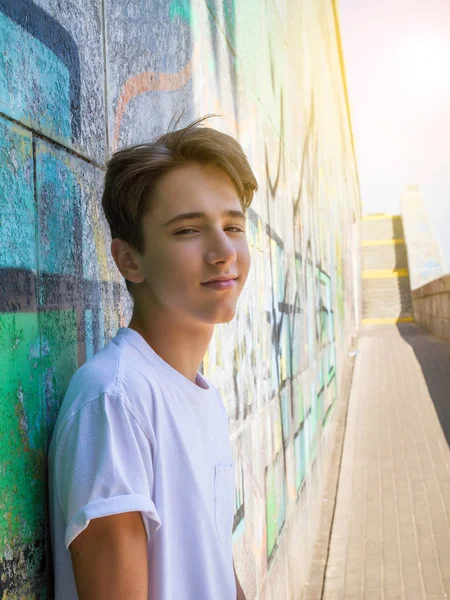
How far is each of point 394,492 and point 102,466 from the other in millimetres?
6151

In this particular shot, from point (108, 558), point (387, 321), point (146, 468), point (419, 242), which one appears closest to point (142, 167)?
point (146, 468)

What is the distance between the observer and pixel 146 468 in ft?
3.63

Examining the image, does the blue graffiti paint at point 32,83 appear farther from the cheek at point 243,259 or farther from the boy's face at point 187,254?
the cheek at point 243,259

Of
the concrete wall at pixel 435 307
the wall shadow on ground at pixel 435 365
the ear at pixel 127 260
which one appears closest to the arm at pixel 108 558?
the ear at pixel 127 260

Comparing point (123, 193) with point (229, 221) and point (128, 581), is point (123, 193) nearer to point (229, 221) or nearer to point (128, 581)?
point (229, 221)

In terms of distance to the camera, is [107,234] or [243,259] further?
[107,234]

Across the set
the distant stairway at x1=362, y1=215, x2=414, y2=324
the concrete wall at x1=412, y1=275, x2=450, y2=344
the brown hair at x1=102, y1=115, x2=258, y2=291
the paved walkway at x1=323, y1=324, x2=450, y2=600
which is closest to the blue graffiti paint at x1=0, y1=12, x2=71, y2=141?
the brown hair at x1=102, y1=115, x2=258, y2=291

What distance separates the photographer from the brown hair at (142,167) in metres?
1.36

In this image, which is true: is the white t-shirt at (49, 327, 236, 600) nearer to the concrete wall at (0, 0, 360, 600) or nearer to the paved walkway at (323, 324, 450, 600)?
the concrete wall at (0, 0, 360, 600)

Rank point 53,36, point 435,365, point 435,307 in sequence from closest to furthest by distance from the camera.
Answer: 1. point 53,36
2. point 435,365
3. point 435,307

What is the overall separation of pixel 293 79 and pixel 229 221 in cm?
448

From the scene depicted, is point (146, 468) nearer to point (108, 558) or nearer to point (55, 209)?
point (108, 558)

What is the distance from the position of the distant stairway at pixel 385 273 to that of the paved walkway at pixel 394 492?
11892 millimetres

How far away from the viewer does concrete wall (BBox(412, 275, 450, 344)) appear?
582 inches
